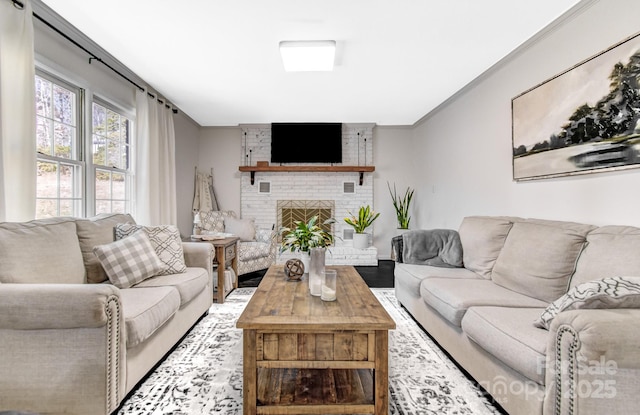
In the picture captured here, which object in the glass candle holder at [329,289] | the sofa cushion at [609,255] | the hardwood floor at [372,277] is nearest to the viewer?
the sofa cushion at [609,255]

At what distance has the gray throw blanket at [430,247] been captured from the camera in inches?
115

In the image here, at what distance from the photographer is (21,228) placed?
176 centimetres

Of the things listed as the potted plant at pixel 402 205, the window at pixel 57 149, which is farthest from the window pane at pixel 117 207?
the potted plant at pixel 402 205

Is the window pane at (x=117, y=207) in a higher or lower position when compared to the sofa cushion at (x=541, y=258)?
higher

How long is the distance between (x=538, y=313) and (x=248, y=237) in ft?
12.4

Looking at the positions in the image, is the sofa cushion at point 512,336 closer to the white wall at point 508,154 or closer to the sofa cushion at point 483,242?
the sofa cushion at point 483,242

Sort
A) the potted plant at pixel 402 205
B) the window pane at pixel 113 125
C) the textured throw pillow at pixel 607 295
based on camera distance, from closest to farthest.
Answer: the textured throw pillow at pixel 607 295 < the window pane at pixel 113 125 < the potted plant at pixel 402 205

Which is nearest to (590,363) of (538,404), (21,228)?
(538,404)

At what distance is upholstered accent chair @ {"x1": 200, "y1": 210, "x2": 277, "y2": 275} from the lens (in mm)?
4188

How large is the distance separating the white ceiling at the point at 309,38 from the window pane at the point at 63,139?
805 millimetres

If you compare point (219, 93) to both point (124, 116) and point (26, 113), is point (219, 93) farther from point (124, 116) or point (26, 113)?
point (26, 113)

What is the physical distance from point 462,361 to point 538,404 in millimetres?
648

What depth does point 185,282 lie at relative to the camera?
Answer: 232cm

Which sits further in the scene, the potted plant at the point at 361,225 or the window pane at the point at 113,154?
the potted plant at the point at 361,225
